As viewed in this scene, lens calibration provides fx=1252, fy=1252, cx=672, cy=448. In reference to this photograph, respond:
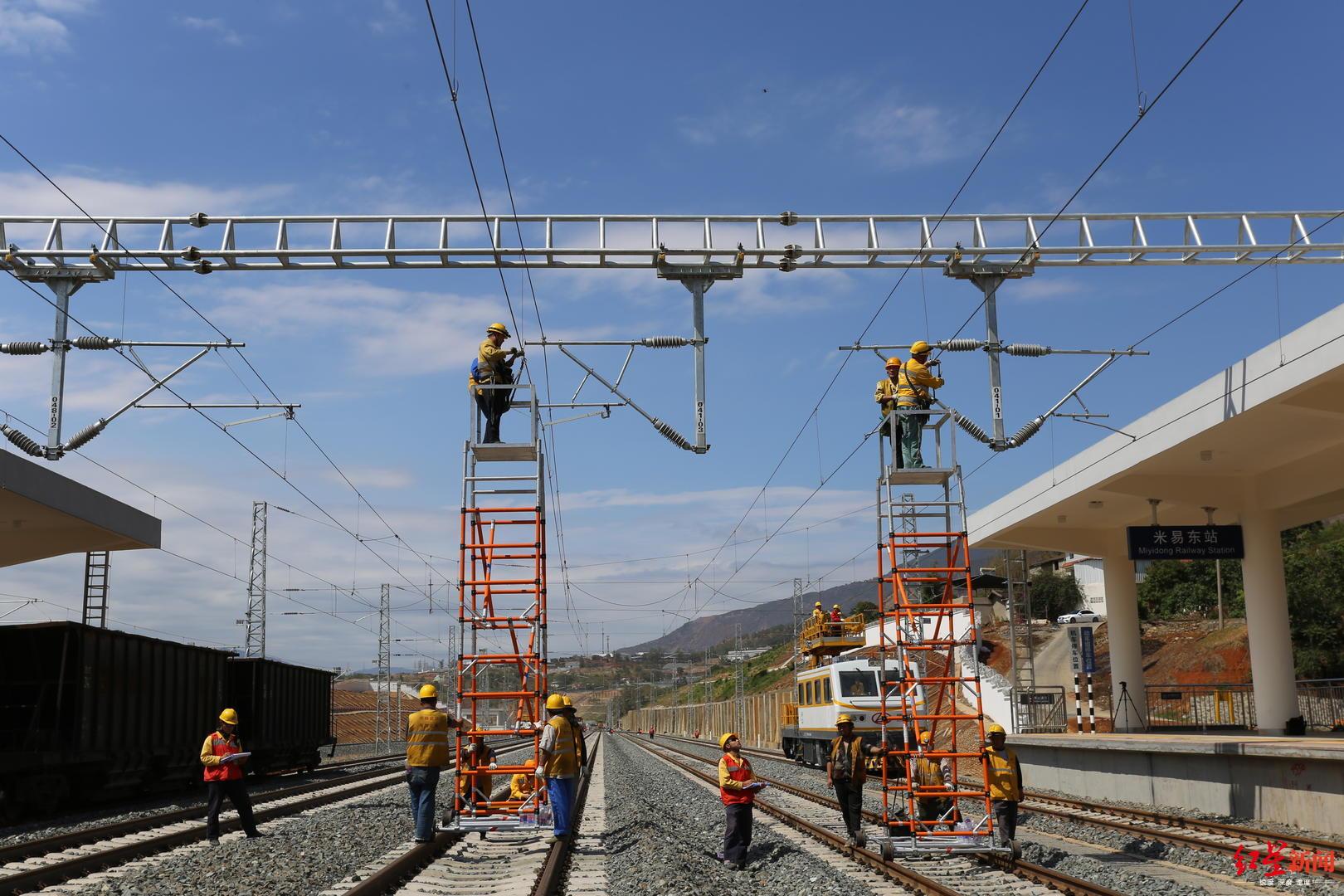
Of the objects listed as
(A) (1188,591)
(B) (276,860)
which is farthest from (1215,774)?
(A) (1188,591)

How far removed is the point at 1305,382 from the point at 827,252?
21.8 ft

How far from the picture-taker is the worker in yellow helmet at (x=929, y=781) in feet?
45.1

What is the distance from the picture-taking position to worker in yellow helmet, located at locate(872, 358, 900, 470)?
1480cm

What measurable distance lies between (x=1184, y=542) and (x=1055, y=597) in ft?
213

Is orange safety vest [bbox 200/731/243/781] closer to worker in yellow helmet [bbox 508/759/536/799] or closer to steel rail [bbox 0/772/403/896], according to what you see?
steel rail [bbox 0/772/403/896]

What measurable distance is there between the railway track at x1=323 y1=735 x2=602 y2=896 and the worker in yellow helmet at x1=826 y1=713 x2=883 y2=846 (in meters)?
3.23

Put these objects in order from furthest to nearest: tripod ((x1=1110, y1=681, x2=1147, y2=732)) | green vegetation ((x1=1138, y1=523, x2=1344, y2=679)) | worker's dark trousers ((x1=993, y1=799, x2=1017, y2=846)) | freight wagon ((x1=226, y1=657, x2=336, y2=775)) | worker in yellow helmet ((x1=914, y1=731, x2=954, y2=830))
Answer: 1. green vegetation ((x1=1138, y1=523, x2=1344, y2=679))
2. tripod ((x1=1110, y1=681, x2=1147, y2=732))
3. freight wagon ((x1=226, y1=657, x2=336, y2=775))
4. worker in yellow helmet ((x1=914, y1=731, x2=954, y2=830))
5. worker's dark trousers ((x1=993, y1=799, x2=1017, y2=846))

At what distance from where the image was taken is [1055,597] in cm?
8675

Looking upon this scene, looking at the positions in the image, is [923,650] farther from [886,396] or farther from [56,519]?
[56,519]

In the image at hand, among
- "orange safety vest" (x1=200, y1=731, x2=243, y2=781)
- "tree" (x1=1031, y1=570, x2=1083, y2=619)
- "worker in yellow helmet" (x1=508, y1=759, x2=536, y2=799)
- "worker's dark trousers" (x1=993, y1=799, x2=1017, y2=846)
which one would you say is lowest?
"worker's dark trousers" (x1=993, y1=799, x2=1017, y2=846)

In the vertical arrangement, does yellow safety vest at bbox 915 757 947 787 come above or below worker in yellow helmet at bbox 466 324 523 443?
below

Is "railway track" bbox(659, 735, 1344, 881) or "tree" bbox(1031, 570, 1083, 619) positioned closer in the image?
"railway track" bbox(659, 735, 1344, 881)

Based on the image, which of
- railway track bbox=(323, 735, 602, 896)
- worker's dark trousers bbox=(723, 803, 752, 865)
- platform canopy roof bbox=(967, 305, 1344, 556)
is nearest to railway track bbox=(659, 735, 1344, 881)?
worker's dark trousers bbox=(723, 803, 752, 865)

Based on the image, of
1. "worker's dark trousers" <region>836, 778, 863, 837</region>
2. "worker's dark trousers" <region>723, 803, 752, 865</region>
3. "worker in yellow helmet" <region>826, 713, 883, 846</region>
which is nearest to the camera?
"worker's dark trousers" <region>723, 803, 752, 865</region>
